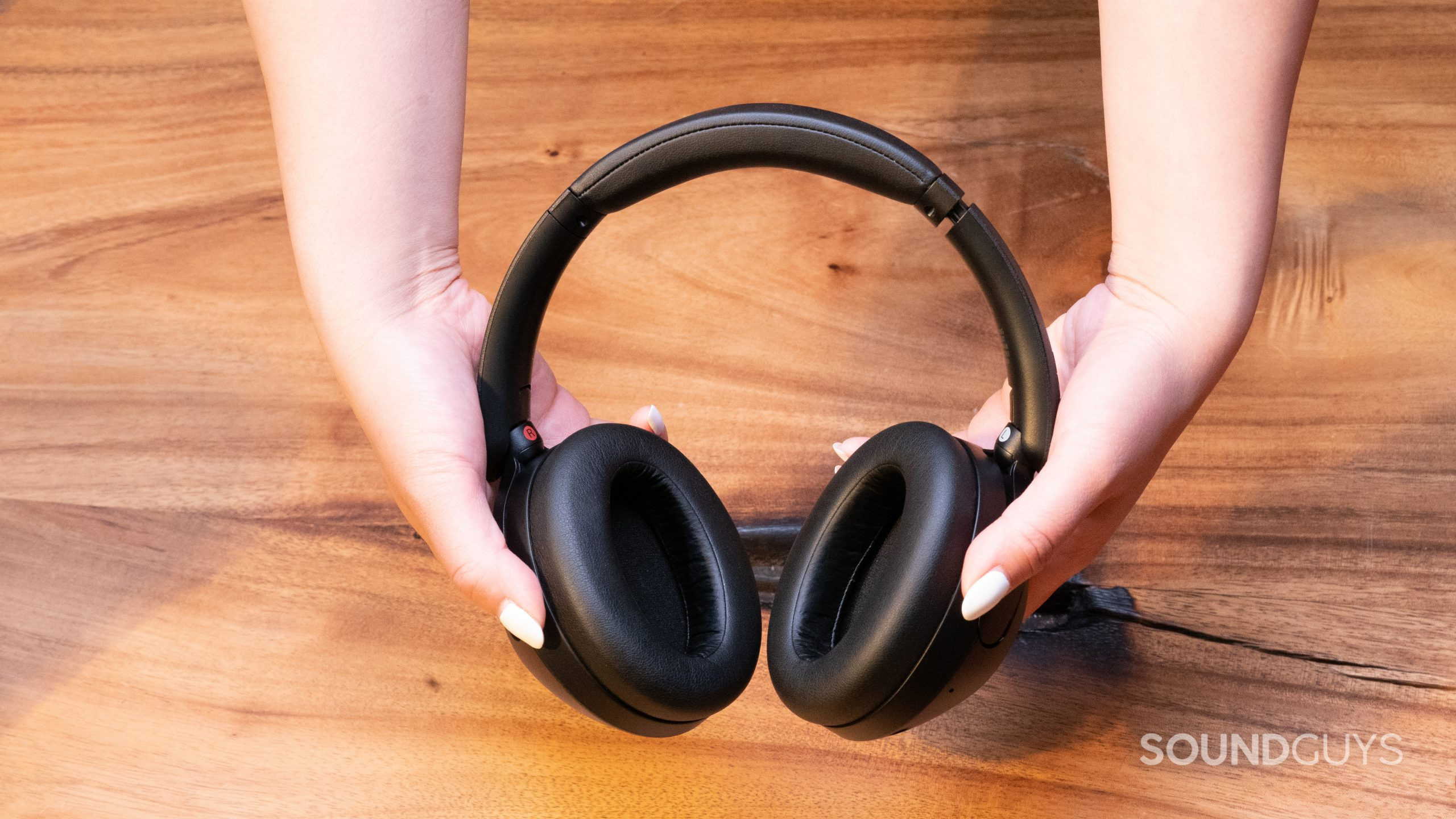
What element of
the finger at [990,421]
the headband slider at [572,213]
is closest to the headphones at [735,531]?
the headband slider at [572,213]

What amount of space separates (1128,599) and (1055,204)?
11.5 inches

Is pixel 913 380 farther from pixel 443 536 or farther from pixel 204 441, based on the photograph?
pixel 204 441

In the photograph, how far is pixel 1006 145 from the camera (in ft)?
2.54

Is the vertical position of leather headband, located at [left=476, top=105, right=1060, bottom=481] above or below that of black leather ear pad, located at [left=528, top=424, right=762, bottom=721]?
above

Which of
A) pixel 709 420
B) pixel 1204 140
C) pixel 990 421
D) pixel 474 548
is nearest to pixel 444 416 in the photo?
pixel 474 548

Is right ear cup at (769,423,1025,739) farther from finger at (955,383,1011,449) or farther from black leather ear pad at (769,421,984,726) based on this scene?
finger at (955,383,1011,449)

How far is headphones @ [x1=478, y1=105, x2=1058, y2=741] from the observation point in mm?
440

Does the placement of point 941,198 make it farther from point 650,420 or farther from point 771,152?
point 650,420

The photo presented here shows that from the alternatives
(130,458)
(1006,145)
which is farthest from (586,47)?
(130,458)

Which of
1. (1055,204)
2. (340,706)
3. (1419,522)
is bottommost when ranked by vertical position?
(340,706)

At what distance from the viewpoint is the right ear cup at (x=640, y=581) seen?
44cm

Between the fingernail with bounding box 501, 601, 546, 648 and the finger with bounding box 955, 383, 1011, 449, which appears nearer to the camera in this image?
the fingernail with bounding box 501, 601, 546, 648

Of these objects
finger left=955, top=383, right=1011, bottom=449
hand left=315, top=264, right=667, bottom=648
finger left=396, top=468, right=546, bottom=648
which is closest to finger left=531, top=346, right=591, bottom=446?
hand left=315, top=264, right=667, bottom=648

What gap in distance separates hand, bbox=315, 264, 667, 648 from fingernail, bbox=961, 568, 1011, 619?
0.60 feet
